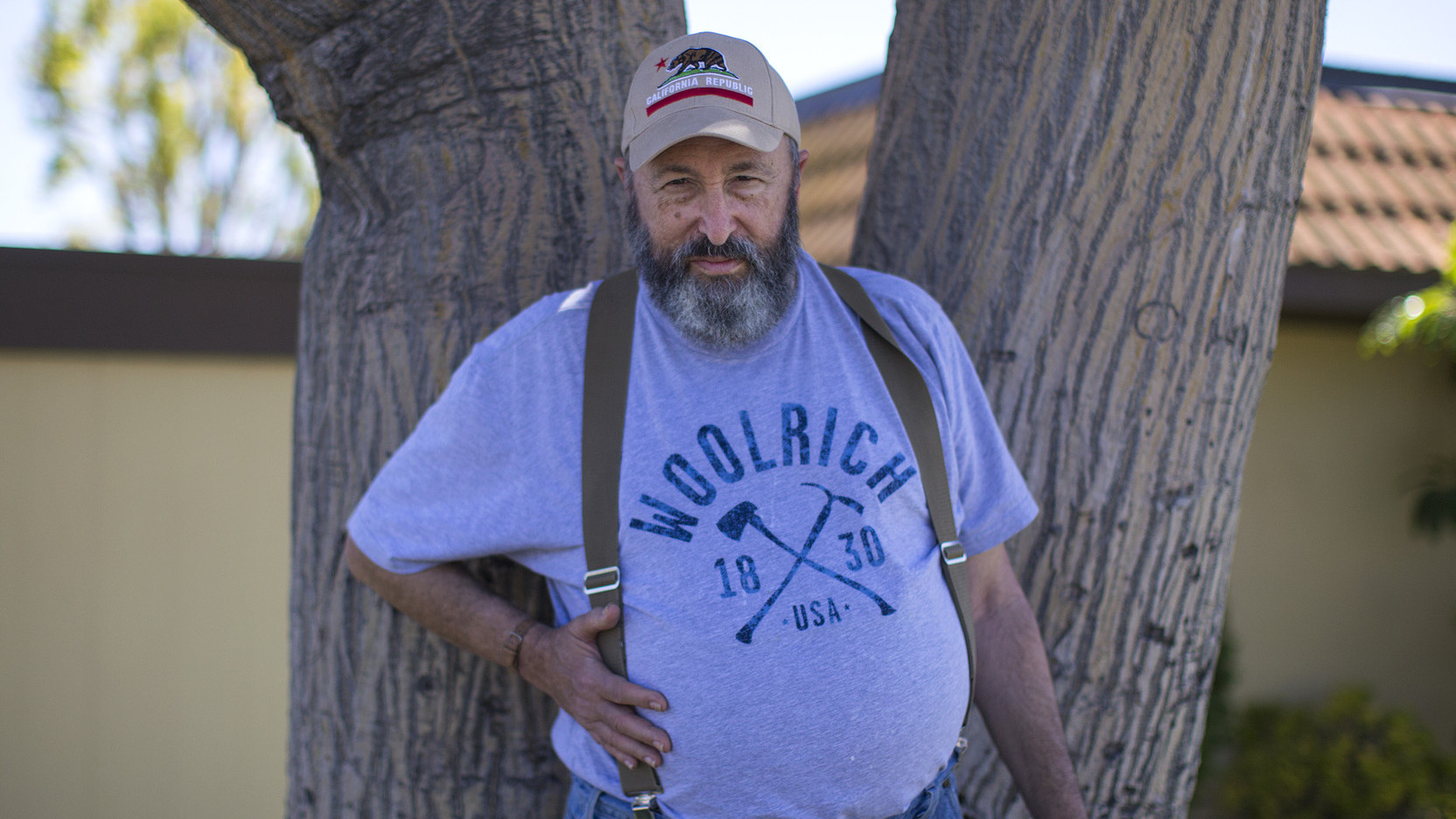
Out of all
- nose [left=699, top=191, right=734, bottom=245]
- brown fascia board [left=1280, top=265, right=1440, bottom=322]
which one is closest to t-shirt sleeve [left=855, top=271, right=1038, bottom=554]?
nose [left=699, top=191, right=734, bottom=245]

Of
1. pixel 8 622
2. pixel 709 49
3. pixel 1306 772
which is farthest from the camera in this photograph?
pixel 1306 772

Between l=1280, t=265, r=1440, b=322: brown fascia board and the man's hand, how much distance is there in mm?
4397

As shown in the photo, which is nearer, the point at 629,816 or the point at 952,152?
the point at 629,816

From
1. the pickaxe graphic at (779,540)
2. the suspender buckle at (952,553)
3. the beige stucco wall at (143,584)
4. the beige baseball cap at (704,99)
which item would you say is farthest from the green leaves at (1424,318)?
the beige stucco wall at (143,584)

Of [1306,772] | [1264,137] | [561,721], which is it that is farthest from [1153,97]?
[1306,772]

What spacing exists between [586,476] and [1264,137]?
1.48 meters

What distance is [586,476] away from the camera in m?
1.55

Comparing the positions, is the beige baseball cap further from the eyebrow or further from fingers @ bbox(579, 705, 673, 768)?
fingers @ bbox(579, 705, 673, 768)

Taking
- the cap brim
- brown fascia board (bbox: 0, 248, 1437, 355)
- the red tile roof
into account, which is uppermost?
the red tile roof

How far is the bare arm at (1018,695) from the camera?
1.77 metres

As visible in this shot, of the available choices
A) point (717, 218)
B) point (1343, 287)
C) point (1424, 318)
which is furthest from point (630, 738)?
point (1343, 287)

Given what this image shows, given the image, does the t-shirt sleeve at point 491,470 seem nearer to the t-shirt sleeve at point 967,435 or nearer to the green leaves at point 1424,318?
the t-shirt sleeve at point 967,435

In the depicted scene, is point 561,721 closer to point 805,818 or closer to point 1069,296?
point 805,818

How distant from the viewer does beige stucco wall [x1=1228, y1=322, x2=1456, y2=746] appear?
559 centimetres
